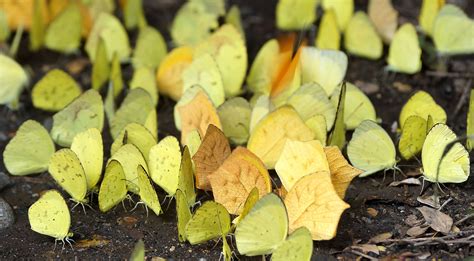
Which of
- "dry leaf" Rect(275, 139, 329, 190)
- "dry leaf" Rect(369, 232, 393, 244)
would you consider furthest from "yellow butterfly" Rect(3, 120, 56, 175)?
"dry leaf" Rect(369, 232, 393, 244)

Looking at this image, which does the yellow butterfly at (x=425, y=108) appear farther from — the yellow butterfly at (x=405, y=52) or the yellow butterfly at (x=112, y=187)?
the yellow butterfly at (x=112, y=187)

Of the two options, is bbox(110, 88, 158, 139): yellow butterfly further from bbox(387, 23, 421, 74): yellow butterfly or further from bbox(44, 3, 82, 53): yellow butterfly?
bbox(387, 23, 421, 74): yellow butterfly

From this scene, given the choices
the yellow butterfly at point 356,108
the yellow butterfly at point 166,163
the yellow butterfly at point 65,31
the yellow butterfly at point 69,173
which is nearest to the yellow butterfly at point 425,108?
the yellow butterfly at point 356,108

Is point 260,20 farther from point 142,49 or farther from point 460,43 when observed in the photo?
point 460,43

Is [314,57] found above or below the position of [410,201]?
above

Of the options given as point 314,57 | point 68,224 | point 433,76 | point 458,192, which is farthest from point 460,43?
point 68,224

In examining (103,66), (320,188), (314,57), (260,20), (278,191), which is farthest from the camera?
(260,20)

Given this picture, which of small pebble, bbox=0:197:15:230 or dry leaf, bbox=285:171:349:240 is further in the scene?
small pebble, bbox=0:197:15:230

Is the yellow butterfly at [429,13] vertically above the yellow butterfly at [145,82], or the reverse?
the yellow butterfly at [429,13]
